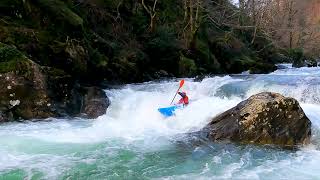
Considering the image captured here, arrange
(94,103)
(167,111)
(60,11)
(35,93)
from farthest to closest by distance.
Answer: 1. (60,11)
2. (94,103)
3. (35,93)
4. (167,111)

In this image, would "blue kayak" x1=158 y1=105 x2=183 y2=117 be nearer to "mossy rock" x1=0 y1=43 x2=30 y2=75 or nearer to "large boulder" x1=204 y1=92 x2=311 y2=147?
"large boulder" x1=204 y1=92 x2=311 y2=147

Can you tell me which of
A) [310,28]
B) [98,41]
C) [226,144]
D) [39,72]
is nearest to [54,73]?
[39,72]

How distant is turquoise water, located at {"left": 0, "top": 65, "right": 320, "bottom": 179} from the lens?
6848 millimetres

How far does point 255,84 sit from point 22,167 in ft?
27.6

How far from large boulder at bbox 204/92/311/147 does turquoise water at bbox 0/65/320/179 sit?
281mm

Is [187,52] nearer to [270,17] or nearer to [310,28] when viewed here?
[270,17]

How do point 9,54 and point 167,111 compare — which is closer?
point 167,111

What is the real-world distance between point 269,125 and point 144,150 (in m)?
2.59

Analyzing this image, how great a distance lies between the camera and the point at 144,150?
8164 mm

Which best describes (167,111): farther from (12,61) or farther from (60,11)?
(60,11)

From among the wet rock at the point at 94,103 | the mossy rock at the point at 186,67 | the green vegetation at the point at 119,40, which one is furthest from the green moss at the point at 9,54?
the mossy rock at the point at 186,67

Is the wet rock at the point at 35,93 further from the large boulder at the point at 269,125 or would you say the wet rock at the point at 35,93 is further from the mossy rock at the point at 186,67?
the mossy rock at the point at 186,67

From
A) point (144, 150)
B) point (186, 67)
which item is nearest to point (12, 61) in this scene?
point (144, 150)

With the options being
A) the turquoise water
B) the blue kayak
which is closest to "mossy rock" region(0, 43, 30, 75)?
the turquoise water
